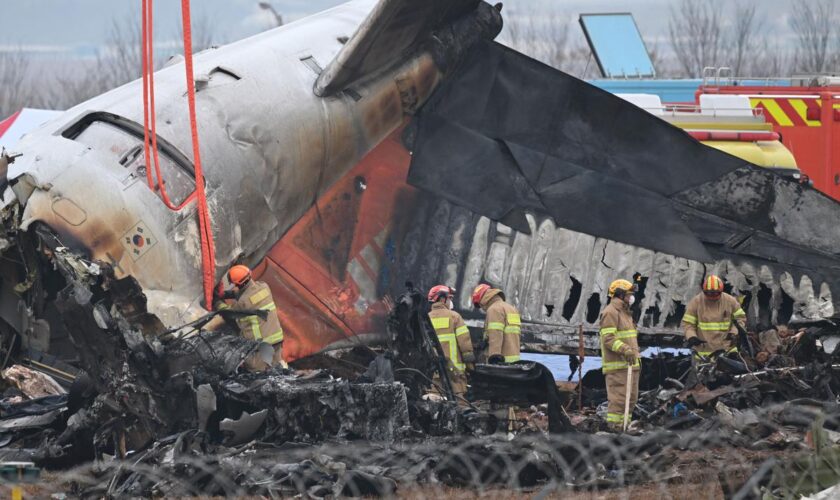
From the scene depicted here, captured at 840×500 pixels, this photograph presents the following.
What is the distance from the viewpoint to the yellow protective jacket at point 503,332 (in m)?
13.7

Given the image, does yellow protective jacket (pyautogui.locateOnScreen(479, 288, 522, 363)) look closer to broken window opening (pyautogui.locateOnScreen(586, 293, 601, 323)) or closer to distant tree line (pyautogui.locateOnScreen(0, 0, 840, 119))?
broken window opening (pyautogui.locateOnScreen(586, 293, 601, 323))

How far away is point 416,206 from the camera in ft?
50.7

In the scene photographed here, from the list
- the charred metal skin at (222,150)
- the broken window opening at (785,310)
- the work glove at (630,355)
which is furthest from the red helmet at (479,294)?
the broken window opening at (785,310)

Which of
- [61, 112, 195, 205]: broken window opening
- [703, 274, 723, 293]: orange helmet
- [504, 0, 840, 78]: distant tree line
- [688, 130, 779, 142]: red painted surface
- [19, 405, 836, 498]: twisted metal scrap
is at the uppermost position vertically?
[504, 0, 840, 78]: distant tree line

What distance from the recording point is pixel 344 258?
14.7 m

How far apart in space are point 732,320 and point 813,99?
7974 millimetres

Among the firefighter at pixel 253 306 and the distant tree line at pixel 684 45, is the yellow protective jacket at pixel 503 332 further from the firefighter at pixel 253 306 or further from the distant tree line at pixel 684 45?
the distant tree line at pixel 684 45

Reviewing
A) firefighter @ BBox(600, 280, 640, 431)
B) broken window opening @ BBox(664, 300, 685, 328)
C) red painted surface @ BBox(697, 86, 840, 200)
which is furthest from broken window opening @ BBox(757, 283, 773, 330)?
red painted surface @ BBox(697, 86, 840, 200)

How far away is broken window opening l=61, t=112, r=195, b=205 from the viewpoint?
40.0 ft

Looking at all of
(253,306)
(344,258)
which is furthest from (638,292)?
(253,306)

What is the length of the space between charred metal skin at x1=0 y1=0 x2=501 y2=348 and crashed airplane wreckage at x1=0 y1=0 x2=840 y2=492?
0.02m

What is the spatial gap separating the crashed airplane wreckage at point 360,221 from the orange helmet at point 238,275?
0.37 feet

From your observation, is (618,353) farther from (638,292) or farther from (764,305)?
(764,305)

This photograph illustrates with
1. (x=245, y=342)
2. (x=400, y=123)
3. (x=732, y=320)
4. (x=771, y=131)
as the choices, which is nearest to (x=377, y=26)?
(x=400, y=123)
